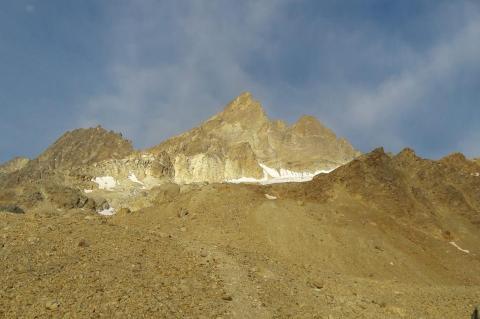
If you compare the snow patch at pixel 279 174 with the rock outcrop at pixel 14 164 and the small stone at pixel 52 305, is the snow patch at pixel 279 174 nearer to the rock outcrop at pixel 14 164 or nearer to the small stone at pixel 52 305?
the small stone at pixel 52 305

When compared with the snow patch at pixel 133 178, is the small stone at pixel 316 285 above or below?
below

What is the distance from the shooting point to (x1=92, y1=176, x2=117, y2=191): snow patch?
95863 mm

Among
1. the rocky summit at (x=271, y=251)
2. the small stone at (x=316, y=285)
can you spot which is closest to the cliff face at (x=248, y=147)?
the rocky summit at (x=271, y=251)

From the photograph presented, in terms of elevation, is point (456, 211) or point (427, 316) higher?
point (456, 211)

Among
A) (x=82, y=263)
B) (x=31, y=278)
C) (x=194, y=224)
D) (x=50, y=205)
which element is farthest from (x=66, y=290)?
(x=50, y=205)

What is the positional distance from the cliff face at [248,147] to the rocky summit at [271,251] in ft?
153

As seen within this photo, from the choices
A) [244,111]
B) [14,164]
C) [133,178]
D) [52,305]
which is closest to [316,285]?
[52,305]

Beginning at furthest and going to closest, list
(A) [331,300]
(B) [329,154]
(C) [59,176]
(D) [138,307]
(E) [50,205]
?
(B) [329,154] < (C) [59,176] < (E) [50,205] < (A) [331,300] < (D) [138,307]

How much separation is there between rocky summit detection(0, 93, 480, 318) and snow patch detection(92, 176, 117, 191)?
35775 millimetres

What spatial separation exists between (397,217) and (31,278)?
3219 centimetres

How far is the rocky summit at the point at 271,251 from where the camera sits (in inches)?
534

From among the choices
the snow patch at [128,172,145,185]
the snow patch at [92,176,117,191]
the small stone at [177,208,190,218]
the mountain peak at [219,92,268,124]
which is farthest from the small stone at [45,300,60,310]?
the mountain peak at [219,92,268,124]

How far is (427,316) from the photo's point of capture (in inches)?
780

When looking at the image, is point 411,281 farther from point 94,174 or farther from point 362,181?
point 94,174
